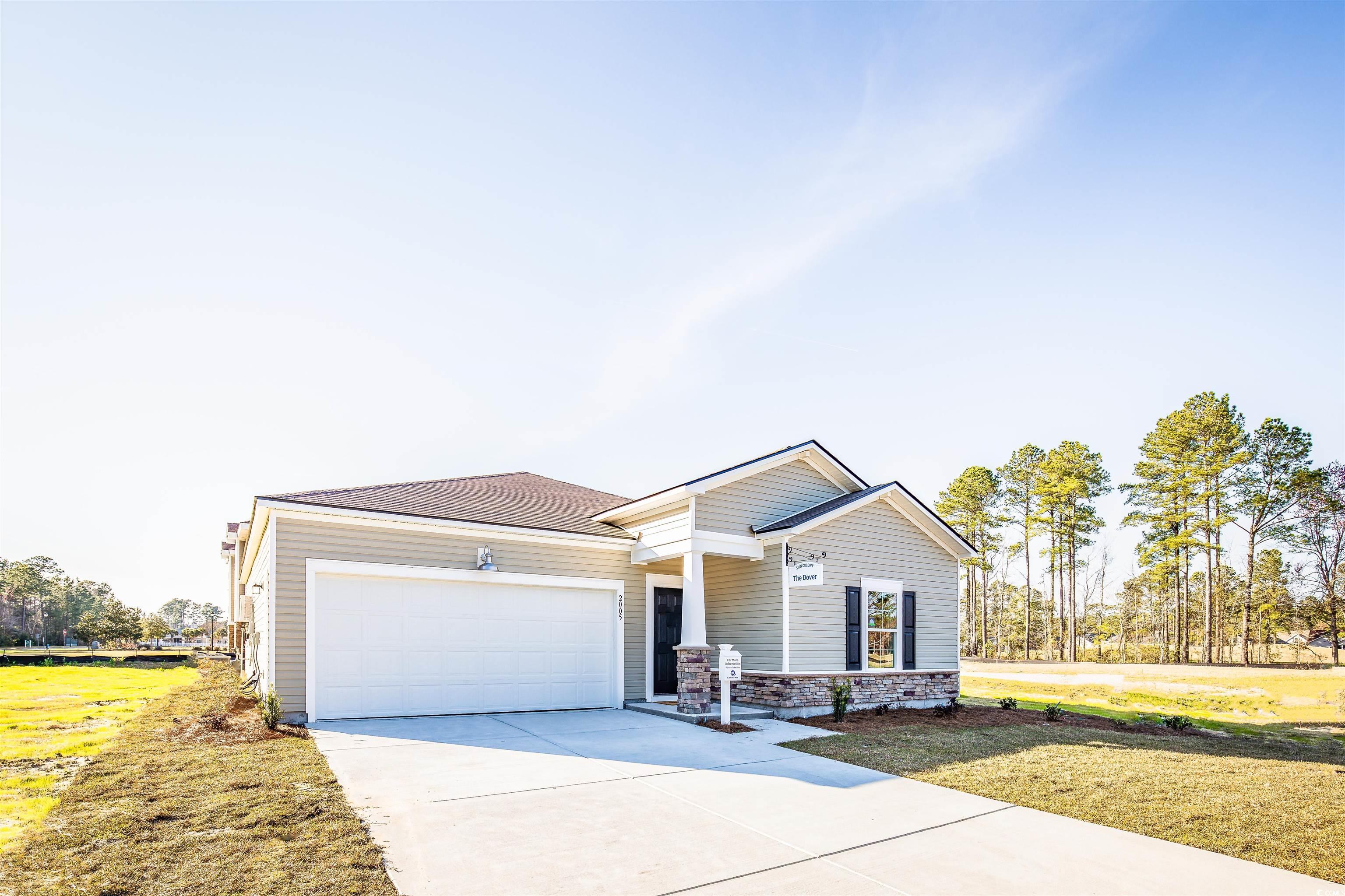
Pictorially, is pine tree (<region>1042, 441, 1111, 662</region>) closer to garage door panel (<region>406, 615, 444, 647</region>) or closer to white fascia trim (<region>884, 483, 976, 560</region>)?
white fascia trim (<region>884, 483, 976, 560</region>)

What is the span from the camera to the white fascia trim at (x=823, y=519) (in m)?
12.5

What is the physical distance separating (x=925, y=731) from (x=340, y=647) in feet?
28.6

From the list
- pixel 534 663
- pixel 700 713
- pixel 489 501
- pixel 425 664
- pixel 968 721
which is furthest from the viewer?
pixel 489 501

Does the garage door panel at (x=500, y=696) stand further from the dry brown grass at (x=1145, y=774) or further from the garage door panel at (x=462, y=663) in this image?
the dry brown grass at (x=1145, y=774)

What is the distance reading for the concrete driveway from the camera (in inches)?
186

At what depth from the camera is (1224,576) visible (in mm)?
39000

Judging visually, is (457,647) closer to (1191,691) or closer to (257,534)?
(257,534)

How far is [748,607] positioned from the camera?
13.2 meters

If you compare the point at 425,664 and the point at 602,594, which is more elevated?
the point at 602,594

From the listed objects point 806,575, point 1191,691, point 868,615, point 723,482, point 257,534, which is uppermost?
point 723,482

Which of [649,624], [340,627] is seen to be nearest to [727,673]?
[649,624]

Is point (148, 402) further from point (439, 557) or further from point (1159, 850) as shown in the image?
point (1159, 850)

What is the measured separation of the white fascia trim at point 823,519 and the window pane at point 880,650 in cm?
242

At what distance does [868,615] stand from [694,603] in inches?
147
